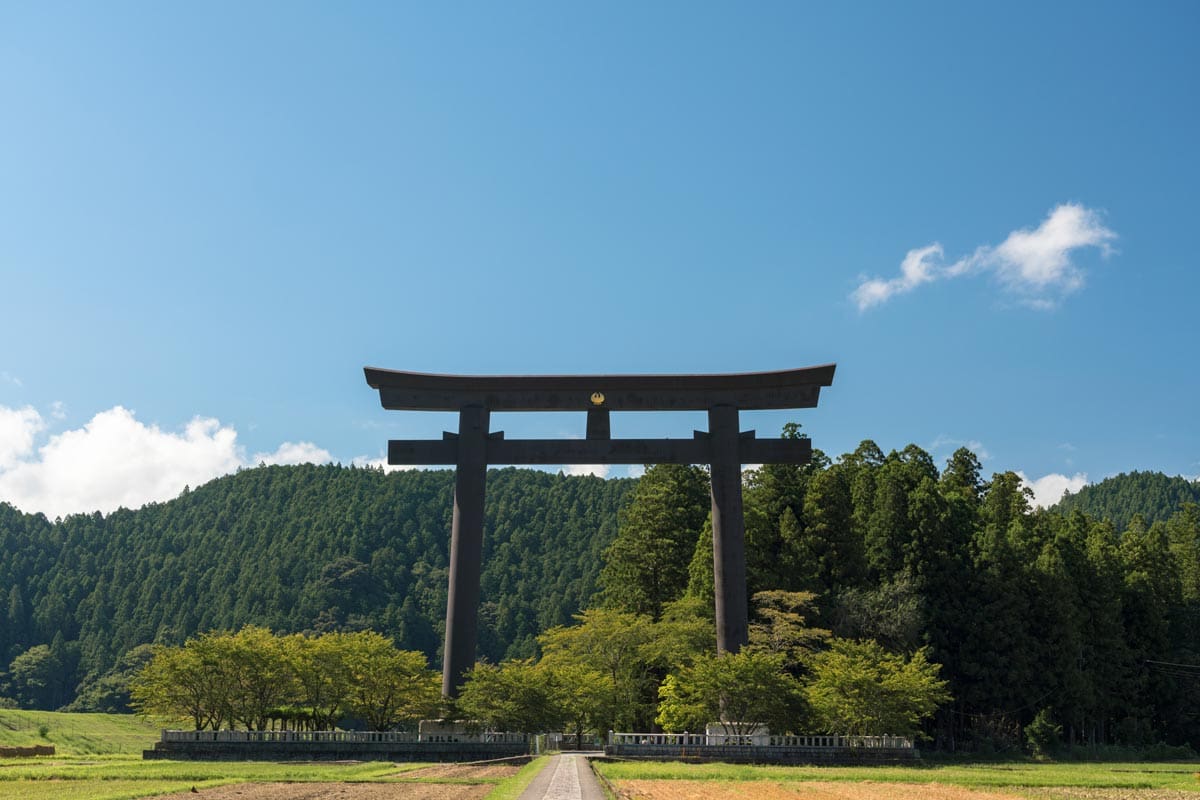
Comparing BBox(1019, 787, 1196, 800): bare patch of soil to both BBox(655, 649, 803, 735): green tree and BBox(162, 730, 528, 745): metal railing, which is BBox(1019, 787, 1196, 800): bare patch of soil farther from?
BBox(162, 730, 528, 745): metal railing

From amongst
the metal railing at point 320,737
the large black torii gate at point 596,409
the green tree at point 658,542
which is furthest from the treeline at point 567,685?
the green tree at point 658,542

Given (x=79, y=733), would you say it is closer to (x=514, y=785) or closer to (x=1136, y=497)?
(x=514, y=785)

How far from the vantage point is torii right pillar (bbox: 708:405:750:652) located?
34906 millimetres

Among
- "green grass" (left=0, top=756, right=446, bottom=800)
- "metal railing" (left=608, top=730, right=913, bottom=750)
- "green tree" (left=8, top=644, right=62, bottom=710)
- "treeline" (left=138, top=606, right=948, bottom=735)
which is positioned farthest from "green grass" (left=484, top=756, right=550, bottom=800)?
"green tree" (left=8, top=644, right=62, bottom=710)

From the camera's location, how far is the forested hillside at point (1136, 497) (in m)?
150

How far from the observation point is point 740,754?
3145 cm

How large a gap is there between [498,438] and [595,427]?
364 centimetres

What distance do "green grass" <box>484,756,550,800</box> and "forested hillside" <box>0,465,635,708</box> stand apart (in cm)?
9347

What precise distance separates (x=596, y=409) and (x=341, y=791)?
65.5ft

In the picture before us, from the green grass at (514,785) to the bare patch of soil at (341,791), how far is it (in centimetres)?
31

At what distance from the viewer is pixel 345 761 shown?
101 feet

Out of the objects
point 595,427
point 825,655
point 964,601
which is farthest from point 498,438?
point 964,601

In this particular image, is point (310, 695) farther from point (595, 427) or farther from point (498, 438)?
point (595, 427)

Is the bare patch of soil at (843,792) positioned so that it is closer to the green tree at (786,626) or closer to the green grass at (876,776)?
the green grass at (876,776)
